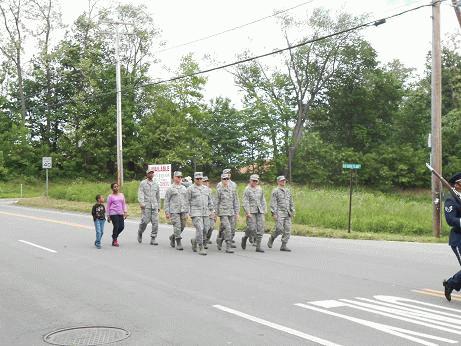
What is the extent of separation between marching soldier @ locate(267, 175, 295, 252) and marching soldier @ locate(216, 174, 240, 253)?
0.90 meters

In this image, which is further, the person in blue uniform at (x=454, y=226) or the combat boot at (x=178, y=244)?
the combat boot at (x=178, y=244)

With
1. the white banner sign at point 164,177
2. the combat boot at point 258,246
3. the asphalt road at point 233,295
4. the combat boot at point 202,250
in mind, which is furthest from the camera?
the white banner sign at point 164,177

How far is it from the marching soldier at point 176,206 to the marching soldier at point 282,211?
86.3 inches

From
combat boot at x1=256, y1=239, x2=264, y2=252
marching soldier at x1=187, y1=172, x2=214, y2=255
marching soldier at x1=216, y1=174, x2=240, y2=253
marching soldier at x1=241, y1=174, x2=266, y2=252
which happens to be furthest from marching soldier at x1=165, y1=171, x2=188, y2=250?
combat boot at x1=256, y1=239, x2=264, y2=252

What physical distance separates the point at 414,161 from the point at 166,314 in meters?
51.0

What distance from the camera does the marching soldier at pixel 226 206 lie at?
1430 centimetres

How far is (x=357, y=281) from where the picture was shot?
9984 millimetres

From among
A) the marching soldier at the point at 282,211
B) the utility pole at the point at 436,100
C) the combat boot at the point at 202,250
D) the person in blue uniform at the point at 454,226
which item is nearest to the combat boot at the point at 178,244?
the combat boot at the point at 202,250

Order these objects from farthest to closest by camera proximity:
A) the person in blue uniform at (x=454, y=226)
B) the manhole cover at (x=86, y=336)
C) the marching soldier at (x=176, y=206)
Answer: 1. the marching soldier at (x=176, y=206)
2. the person in blue uniform at (x=454, y=226)
3. the manhole cover at (x=86, y=336)

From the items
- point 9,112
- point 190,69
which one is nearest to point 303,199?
point 190,69

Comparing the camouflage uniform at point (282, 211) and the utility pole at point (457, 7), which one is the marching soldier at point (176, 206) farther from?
→ the utility pole at point (457, 7)

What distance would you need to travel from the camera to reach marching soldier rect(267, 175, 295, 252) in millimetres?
14367

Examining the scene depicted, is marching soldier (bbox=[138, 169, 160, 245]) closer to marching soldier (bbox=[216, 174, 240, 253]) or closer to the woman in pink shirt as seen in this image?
the woman in pink shirt

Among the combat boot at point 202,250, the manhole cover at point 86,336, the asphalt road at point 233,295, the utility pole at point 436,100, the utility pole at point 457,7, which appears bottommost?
the manhole cover at point 86,336
